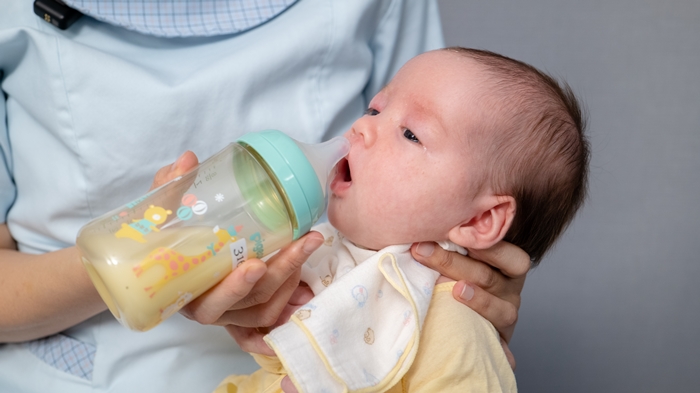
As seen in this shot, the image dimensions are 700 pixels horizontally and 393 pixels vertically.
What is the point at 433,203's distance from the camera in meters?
0.85

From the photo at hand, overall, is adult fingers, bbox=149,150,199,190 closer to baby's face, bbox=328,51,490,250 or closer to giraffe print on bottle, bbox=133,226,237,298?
giraffe print on bottle, bbox=133,226,237,298

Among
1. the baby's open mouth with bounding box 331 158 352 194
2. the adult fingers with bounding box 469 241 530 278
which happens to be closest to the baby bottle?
the baby's open mouth with bounding box 331 158 352 194

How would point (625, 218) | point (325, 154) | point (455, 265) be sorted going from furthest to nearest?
point (625, 218) < point (455, 265) < point (325, 154)

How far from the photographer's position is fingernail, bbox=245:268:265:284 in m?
0.67

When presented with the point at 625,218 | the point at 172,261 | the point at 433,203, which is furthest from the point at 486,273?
the point at 625,218

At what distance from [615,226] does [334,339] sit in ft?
3.90

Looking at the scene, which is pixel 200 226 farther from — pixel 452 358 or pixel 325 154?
pixel 452 358

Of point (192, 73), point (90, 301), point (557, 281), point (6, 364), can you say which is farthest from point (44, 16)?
point (557, 281)

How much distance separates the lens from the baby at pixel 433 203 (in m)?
0.82

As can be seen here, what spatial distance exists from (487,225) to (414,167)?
0.15 m

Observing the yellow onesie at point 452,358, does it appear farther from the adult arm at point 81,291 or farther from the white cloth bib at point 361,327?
the adult arm at point 81,291

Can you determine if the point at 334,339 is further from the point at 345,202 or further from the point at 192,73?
the point at 192,73

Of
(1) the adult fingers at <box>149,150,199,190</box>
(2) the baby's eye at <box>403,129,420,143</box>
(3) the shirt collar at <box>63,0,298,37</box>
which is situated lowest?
(1) the adult fingers at <box>149,150,199,190</box>

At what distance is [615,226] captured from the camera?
170 centimetres
